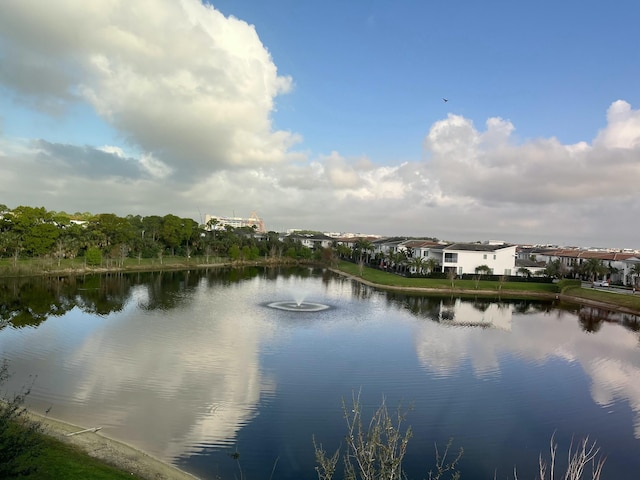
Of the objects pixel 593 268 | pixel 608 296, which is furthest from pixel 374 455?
pixel 593 268

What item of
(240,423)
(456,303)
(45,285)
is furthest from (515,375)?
(45,285)

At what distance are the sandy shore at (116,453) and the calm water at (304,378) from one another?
52 cm

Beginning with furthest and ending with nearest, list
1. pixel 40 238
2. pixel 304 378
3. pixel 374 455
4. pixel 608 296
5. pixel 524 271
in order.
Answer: pixel 524 271 < pixel 40 238 < pixel 608 296 < pixel 304 378 < pixel 374 455

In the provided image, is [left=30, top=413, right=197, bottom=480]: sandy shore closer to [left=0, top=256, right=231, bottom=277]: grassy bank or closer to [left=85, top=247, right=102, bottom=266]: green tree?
[left=0, top=256, right=231, bottom=277]: grassy bank

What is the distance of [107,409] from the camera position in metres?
13.2

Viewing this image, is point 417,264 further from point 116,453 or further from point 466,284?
point 116,453

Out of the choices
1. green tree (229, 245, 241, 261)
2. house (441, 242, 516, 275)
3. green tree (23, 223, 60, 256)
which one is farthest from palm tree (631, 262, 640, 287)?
green tree (23, 223, 60, 256)

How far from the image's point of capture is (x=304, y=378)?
1703 cm

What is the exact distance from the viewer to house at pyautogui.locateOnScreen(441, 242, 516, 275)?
6059 centimetres

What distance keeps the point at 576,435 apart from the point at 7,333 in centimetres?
2581

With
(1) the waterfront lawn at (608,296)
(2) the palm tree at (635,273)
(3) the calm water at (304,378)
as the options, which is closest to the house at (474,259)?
(1) the waterfront lawn at (608,296)

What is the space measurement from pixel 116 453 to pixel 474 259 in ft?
188

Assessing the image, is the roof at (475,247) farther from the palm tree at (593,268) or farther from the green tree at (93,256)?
the green tree at (93,256)

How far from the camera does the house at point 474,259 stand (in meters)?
60.6
